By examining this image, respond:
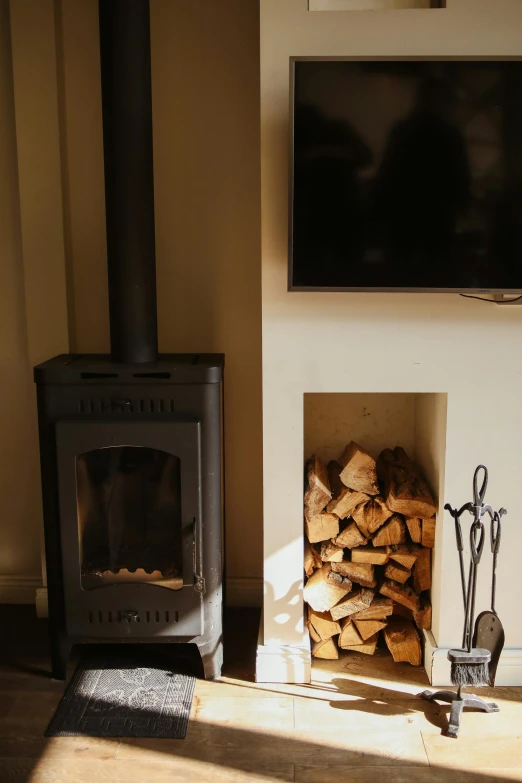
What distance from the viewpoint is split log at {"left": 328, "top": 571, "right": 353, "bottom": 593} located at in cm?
250

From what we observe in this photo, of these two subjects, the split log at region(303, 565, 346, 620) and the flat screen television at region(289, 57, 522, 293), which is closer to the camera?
the flat screen television at region(289, 57, 522, 293)

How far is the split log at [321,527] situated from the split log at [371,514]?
0.25 feet

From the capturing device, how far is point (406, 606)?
2.52 meters

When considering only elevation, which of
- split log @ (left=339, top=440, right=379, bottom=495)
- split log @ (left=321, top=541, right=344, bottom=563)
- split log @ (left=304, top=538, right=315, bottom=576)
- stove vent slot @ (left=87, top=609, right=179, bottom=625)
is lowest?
stove vent slot @ (left=87, top=609, right=179, bottom=625)

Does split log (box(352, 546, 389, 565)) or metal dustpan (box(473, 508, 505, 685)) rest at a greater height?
split log (box(352, 546, 389, 565))

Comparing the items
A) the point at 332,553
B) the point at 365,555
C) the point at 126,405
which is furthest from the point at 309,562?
the point at 126,405

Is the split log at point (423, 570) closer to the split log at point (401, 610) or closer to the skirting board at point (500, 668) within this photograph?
the split log at point (401, 610)

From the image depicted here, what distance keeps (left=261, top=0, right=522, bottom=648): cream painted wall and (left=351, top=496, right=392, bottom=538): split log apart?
0.21 metres

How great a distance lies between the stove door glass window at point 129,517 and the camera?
240 centimetres

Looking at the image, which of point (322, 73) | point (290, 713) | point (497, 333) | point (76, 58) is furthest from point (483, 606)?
point (76, 58)

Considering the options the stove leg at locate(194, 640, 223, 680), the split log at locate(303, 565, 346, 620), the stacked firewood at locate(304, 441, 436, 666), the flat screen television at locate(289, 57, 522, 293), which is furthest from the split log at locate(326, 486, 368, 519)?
the flat screen television at locate(289, 57, 522, 293)

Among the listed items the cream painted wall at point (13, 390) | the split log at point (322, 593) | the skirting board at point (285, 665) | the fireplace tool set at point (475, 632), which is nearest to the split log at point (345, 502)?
the split log at point (322, 593)

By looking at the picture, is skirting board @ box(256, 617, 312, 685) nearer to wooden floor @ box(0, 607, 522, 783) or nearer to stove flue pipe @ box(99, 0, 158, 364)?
wooden floor @ box(0, 607, 522, 783)

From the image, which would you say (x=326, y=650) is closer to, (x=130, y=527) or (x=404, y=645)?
(x=404, y=645)
